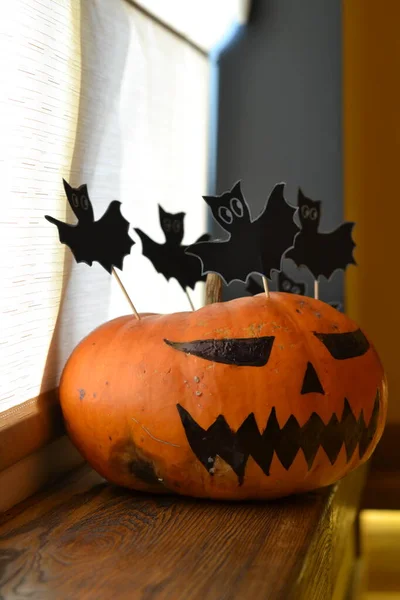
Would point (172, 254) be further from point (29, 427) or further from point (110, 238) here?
point (29, 427)

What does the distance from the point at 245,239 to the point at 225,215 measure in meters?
0.04

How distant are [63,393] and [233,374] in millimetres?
220

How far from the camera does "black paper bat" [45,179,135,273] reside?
0.83m

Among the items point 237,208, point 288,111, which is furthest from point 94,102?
point 288,111

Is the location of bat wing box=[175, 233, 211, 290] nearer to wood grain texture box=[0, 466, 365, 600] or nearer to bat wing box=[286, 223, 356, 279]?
bat wing box=[286, 223, 356, 279]

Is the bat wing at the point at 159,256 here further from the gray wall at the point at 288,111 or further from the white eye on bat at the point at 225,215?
the gray wall at the point at 288,111

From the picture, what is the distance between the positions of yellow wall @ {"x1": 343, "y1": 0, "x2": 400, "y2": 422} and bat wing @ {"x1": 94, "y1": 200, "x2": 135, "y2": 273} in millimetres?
1339

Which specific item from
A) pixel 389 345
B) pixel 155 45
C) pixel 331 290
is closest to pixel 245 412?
pixel 155 45

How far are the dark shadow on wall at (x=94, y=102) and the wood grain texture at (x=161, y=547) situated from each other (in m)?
0.18

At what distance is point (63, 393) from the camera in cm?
89

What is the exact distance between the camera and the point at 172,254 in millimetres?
1031

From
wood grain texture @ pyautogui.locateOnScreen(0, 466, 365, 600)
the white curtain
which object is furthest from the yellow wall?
wood grain texture @ pyautogui.locateOnScreen(0, 466, 365, 600)

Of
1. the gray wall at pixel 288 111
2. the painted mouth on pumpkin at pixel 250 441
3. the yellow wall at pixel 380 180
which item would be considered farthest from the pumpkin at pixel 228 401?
the yellow wall at pixel 380 180

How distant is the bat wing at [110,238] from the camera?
0.86m
